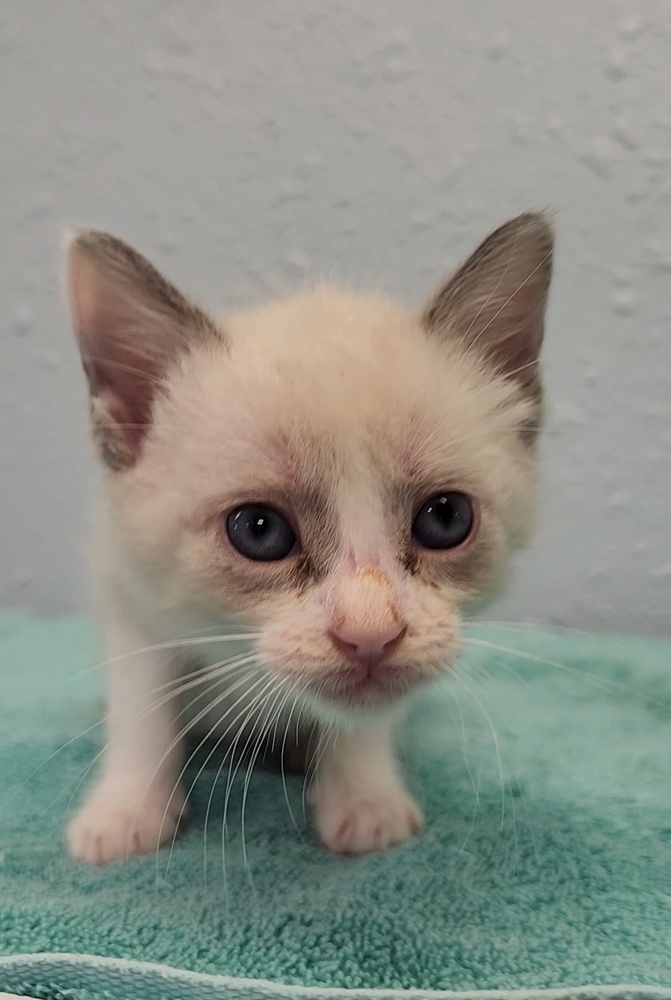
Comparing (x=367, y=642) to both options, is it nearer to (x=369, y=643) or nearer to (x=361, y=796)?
(x=369, y=643)

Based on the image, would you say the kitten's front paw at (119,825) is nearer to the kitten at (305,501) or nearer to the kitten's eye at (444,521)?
the kitten at (305,501)

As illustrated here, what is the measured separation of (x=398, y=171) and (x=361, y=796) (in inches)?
41.8

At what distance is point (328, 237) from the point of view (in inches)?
58.9

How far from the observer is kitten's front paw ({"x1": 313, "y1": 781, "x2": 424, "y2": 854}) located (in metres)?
0.80

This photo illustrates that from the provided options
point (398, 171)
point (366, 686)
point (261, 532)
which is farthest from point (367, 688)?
point (398, 171)

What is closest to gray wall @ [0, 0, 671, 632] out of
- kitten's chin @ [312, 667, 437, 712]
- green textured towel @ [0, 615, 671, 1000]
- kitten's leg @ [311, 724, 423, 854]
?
green textured towel @ [0, 615, 671, 1000]

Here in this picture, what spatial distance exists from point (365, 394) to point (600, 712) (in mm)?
680

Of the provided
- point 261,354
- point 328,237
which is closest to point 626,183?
point 328,237

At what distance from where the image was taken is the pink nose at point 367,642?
2.02ft

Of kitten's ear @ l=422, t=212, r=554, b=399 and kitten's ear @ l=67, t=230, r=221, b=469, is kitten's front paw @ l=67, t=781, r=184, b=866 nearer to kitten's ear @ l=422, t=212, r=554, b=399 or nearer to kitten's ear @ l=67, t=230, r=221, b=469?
kitten's ear @ l=67, t=230, r=221, b=469

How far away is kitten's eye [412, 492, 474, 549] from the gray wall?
693 millimetres

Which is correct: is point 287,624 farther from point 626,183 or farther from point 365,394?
point 626,183

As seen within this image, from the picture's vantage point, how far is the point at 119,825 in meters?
0.79

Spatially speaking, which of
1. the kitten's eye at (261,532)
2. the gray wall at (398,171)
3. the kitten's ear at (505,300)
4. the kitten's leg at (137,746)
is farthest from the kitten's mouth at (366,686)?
the gray wall at (398,171)
